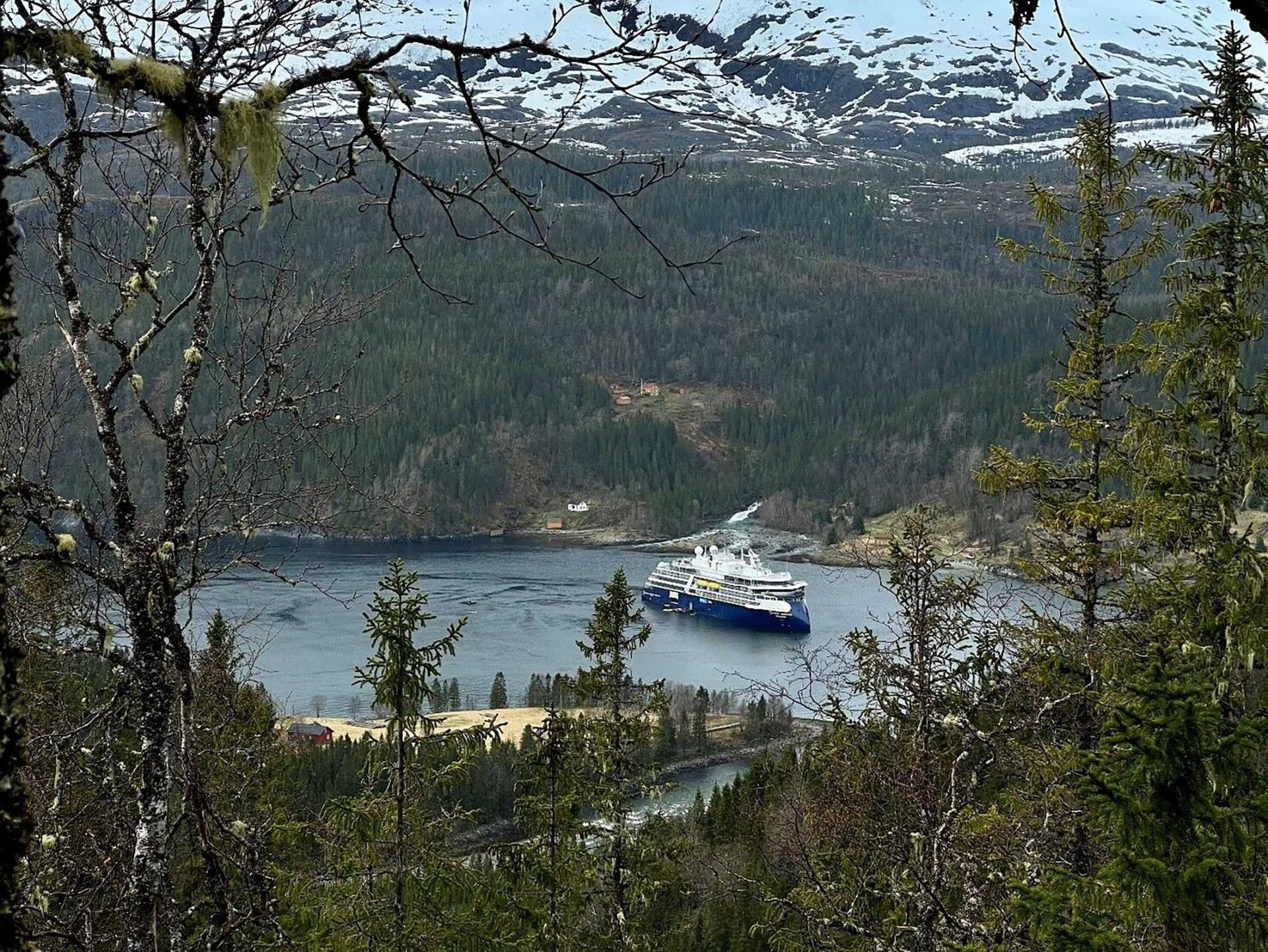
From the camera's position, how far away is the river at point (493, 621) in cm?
4084

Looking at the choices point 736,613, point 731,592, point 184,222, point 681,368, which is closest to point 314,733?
point 184,222

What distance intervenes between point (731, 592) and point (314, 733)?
106 feet

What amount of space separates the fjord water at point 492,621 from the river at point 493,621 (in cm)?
10

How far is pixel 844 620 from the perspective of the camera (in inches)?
2085

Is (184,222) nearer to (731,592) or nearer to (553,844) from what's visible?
(553,844)

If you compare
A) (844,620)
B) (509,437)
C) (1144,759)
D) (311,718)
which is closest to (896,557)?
(1144,759)

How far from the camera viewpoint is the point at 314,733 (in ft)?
105

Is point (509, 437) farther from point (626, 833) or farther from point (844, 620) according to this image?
point (626, 833)

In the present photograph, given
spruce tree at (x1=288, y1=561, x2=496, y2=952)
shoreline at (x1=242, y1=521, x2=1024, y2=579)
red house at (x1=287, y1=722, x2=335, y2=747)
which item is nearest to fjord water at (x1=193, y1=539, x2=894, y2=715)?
red house at (x1=287, y1=722, x2=335, y2=747)

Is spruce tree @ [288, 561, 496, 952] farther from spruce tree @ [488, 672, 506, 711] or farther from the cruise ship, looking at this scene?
the cruise ship

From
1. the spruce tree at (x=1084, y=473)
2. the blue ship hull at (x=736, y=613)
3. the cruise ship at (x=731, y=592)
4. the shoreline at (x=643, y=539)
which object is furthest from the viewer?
the shoreline at (x=643, y=539)

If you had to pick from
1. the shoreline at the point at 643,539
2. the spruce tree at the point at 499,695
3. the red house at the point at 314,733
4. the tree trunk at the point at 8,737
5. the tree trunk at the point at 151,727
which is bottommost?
the shoreline at the point at 643,539

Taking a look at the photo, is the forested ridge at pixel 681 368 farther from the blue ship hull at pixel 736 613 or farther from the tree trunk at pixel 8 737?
the tree trunk at pixel 8 737

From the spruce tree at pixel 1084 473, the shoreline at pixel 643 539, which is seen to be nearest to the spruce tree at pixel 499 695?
the spruce tree at pixel 1084 473
